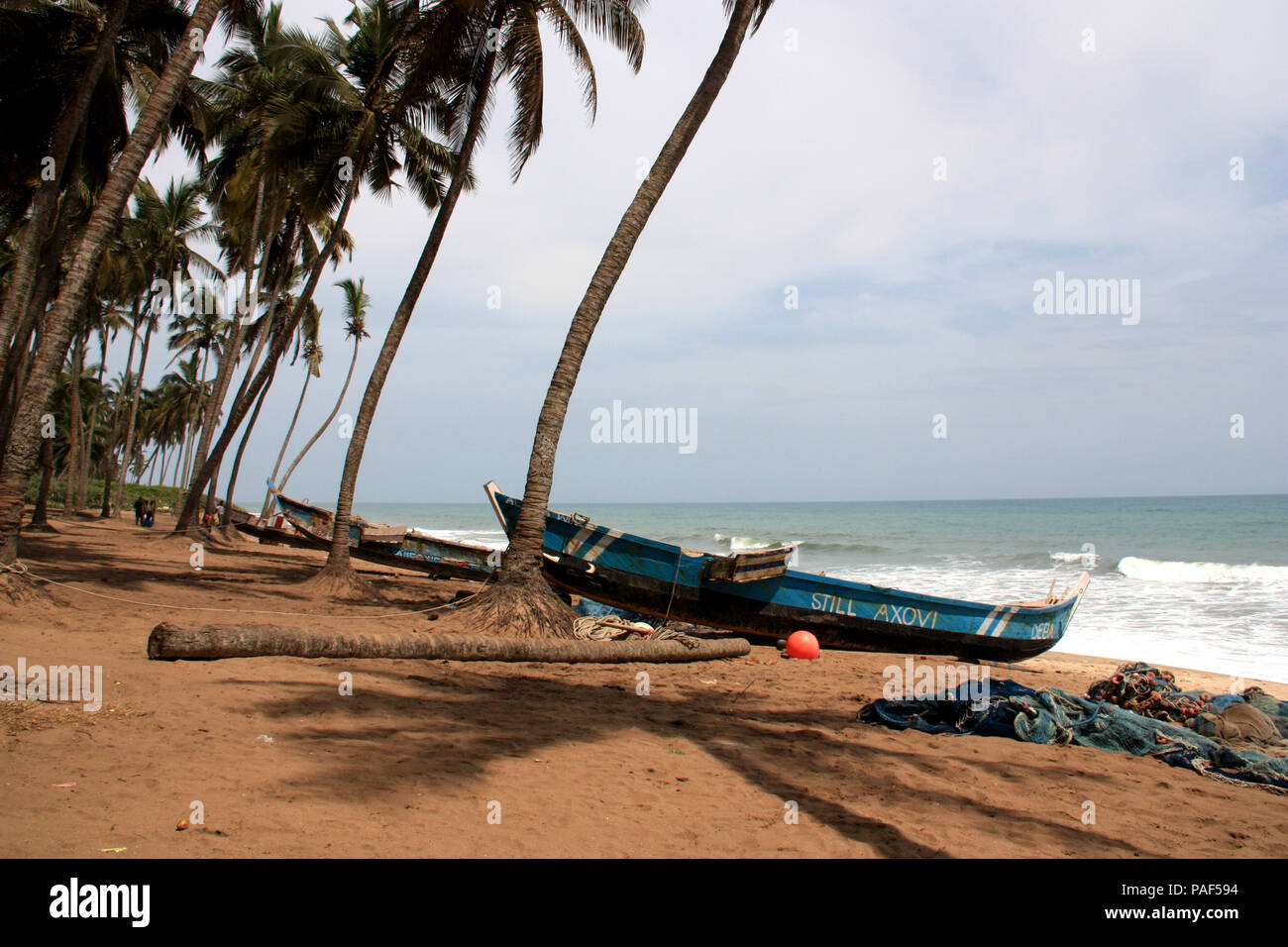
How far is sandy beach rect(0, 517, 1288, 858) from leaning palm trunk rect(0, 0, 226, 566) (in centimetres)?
132

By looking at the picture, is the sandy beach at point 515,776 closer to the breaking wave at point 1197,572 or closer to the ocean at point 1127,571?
→ the ocean at point 1127,571

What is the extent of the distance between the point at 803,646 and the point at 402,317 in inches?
328

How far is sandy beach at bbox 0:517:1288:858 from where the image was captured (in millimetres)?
3615

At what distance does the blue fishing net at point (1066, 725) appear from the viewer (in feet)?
19.1

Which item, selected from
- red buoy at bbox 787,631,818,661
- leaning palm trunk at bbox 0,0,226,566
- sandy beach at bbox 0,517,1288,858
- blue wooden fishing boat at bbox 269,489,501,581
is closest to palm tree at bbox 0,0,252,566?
leaning palm trunk at bbox 0,0,226,566

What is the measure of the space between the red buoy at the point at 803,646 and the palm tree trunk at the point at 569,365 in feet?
11.1

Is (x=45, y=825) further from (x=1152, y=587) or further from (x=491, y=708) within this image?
(x=1152, y=587)

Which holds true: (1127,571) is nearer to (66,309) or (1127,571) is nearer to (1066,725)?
(1066,725)

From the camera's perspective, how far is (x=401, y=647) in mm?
7508

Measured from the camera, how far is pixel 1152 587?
23609mm

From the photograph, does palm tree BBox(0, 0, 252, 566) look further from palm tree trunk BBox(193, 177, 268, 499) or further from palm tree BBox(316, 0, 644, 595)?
palm tree trunk BBox(193, 177, 268, 499)

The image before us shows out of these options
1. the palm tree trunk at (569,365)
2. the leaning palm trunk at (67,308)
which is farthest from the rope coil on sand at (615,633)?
the leaning palm trunk at (67,308)
